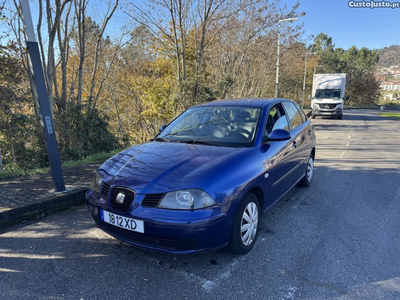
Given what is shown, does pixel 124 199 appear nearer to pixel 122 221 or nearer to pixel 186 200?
pixel 122 221

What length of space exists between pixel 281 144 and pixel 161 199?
1930mm

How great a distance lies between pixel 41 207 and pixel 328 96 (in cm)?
2090

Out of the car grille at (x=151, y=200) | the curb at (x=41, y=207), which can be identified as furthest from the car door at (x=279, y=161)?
the curb at (x=41, y=207)

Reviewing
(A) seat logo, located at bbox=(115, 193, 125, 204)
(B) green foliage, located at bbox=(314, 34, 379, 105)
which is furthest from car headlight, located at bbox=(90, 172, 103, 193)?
(B) green foliage, located at bbox=(314, 34, 379, 105)

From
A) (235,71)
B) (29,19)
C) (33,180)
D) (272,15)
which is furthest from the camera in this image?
(235,71)

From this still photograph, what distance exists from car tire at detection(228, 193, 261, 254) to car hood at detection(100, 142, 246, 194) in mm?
499

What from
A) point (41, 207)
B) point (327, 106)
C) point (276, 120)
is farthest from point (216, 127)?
point (327, 106)

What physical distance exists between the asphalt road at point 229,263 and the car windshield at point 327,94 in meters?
18.0

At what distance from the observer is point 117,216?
99.6 inches

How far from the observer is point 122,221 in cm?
250

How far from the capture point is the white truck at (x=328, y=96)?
63.2 ft

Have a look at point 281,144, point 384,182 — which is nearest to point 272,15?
point 384,182

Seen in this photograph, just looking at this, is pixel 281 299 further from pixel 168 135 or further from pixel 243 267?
pixel 168 135

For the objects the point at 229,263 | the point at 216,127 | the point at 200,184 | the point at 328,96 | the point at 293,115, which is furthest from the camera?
the point at 328,96
